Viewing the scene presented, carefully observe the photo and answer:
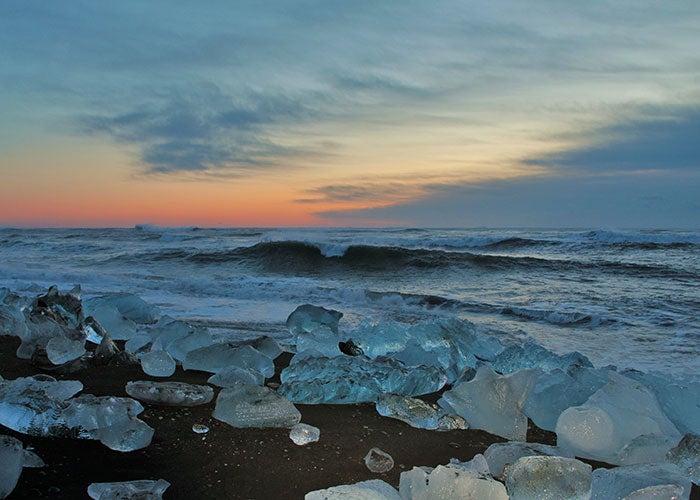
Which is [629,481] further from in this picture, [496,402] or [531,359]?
[531,359]

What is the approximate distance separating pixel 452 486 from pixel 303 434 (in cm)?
61

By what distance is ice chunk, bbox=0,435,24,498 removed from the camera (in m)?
1.32

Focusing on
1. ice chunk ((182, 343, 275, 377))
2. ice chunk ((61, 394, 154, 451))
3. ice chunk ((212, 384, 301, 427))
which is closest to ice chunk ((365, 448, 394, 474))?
ice chunk ((212, 384, 301, 427))

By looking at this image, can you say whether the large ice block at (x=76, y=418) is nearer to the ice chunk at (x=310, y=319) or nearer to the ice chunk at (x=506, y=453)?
the ice chunk at (x=506, y=453)

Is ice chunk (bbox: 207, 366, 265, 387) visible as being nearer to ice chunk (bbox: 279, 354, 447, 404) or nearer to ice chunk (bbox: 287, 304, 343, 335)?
ice chunk (bbox: 279, 354, 447, 404)

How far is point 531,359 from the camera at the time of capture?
314cm

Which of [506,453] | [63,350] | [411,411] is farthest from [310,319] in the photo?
[506,453]

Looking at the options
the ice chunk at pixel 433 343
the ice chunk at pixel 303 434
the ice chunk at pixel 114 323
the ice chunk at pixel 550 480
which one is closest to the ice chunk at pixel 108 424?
the ice chunk at pixel 303 434

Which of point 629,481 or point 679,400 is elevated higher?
point 629,481

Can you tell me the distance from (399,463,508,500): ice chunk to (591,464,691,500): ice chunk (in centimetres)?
27

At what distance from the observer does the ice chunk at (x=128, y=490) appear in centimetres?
130

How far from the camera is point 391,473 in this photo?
63.6 inches

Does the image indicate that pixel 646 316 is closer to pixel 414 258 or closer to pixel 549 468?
pixel 549 468

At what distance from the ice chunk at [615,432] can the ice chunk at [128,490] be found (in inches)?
53.5
